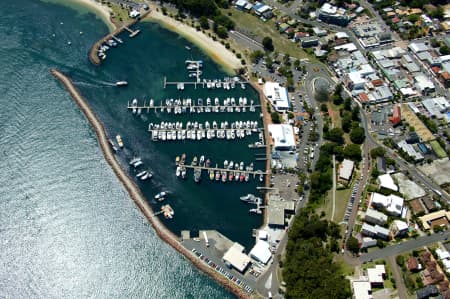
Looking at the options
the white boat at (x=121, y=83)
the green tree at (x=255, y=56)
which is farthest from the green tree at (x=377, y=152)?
the white boat at (x=121, y=83)

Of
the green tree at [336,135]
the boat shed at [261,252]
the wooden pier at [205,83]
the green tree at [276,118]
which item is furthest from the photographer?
the wooden pier at [205,83]

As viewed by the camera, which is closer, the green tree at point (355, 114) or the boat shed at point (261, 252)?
the boat shed at point (261, 252)

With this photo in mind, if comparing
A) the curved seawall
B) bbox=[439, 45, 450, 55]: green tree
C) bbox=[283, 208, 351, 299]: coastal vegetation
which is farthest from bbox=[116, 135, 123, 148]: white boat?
bbox=[439, 45, 450, 55]: green tree

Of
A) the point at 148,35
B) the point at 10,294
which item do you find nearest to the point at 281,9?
the point at 148,35

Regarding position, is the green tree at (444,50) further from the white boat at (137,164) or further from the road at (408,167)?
the white boat at (137,164)

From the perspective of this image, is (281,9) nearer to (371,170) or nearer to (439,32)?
(439,32)

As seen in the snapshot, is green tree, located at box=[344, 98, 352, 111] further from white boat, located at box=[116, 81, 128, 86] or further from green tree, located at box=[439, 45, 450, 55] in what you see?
white boat, located at box=[116, 81, 128, 86]
